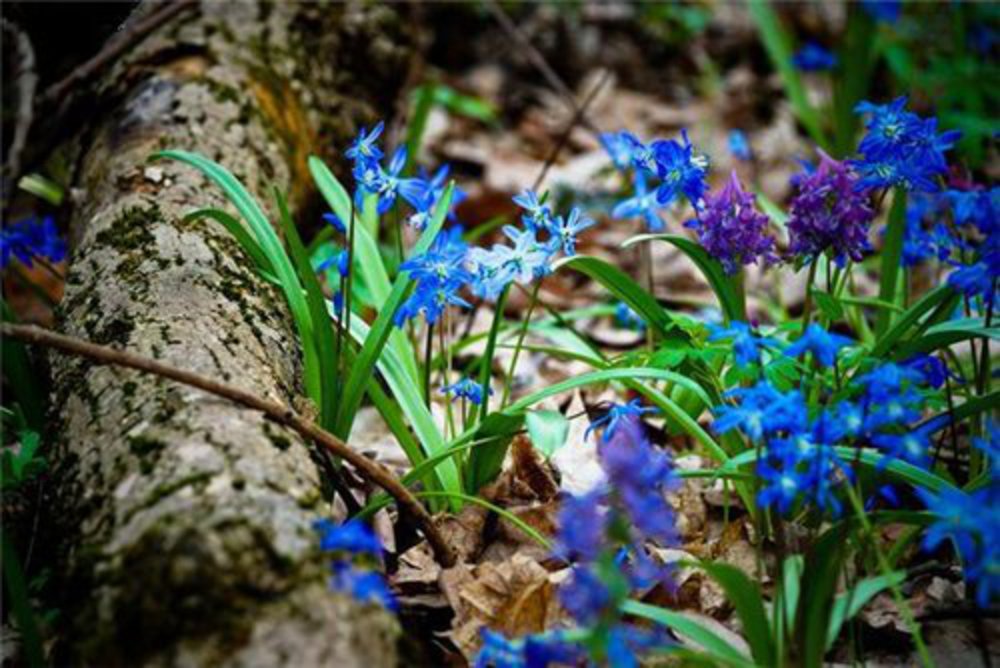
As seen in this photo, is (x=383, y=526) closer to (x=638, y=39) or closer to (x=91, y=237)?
(x=91, y=237)

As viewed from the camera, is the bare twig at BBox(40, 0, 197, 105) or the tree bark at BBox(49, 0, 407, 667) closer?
→ the tree bark at BBox(49, 0, 407, 667)

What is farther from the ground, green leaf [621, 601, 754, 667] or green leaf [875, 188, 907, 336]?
green leaf [875, 188, 907, 336]

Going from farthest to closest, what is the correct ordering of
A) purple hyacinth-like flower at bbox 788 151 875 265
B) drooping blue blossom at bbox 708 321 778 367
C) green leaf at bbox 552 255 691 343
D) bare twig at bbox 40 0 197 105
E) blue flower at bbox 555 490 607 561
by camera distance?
bare twig at bbox 40 0 197 105 → green leaf at bbox 552 255 691 343 → purple hyacinth-like flower at bbox 788 151 875 265 → drooping blue blossom at bbox 708 321 778 367 → blue flower at bbox 555 490 607 561

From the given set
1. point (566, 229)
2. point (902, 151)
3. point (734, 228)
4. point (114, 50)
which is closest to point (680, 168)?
point (734, 228)

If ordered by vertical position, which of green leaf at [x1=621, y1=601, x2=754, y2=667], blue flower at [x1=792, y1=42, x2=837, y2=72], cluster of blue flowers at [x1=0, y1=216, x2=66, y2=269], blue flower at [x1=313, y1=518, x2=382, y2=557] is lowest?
green leaf at [x1=621, y1=601, x2=754, y2=667]

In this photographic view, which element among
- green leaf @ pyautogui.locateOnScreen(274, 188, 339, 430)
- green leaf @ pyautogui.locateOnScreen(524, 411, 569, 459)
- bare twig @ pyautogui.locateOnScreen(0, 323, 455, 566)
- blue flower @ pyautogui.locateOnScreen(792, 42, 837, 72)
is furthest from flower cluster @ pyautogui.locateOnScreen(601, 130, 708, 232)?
blue flower @ pyautogui.locateOnScreen(792, 42, 837, 72)

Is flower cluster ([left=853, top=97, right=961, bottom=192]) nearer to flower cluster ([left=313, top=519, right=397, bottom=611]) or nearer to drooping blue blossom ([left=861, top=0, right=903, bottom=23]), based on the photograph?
flower cluster ([left=313, top=519, right=397, bottom=611])

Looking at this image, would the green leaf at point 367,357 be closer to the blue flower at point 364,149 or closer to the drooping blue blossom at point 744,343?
the blue flower at point 364,149

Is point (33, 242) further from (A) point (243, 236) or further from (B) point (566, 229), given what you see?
(B) point (566, 229)
